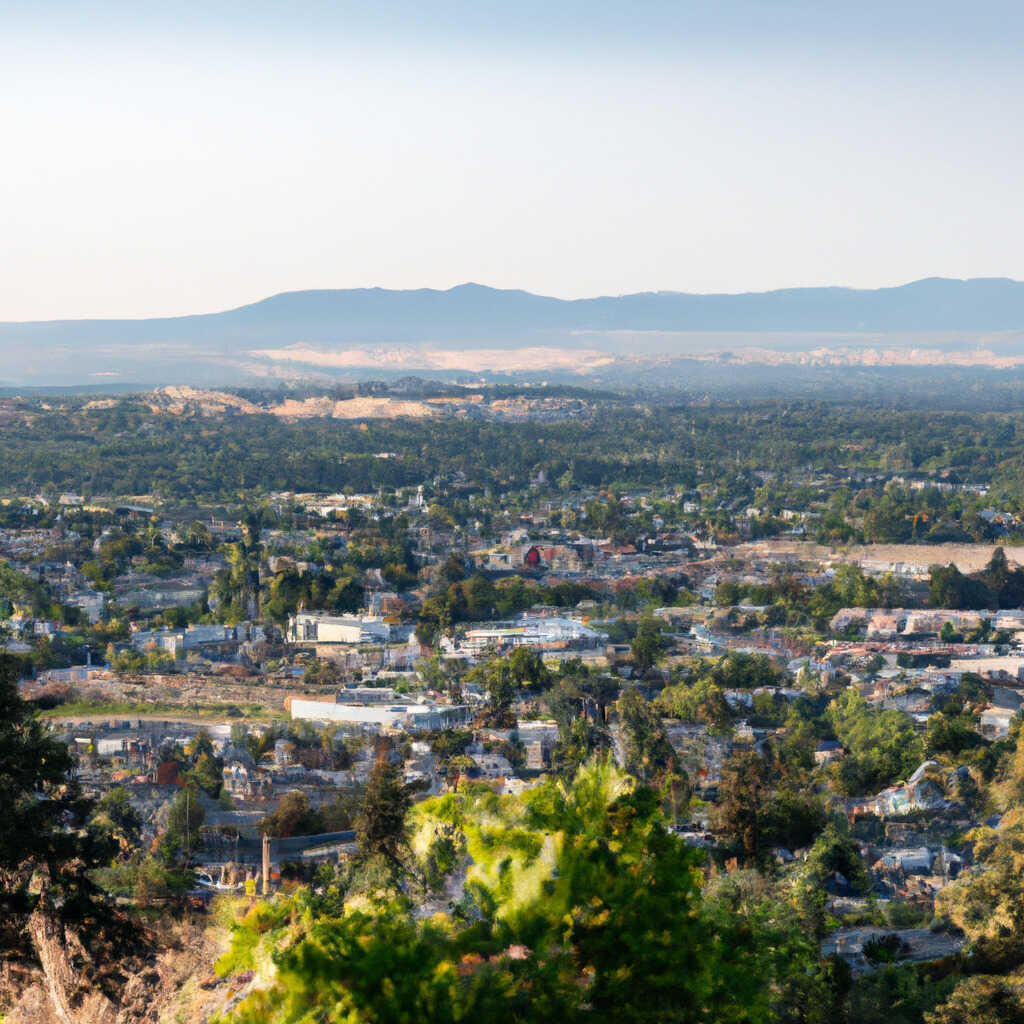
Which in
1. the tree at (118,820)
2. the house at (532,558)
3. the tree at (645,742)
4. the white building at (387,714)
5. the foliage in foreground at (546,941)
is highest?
the foliage in foreground at (546,941)

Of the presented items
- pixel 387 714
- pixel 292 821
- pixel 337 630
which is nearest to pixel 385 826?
pixel 292 821

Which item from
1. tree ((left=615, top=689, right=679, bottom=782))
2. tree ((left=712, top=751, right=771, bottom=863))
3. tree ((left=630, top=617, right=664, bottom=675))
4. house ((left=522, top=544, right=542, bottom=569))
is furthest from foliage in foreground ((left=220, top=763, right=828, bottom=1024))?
house ((left=522, top=544, right=542, bottom=569))

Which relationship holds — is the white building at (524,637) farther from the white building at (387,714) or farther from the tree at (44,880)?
the tree at (44,880)

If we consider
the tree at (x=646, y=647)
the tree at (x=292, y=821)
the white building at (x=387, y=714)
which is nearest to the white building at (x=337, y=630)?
the tree at (x=646, y=647)

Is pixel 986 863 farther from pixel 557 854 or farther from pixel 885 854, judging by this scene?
pixel 557 854

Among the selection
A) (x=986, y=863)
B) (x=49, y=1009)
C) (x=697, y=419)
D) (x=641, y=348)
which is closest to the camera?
(x=49, y=1009)

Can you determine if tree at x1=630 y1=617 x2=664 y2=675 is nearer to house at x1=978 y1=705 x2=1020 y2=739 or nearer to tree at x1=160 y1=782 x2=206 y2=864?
house at x1=978 y1=705 x2=1020 y2=739

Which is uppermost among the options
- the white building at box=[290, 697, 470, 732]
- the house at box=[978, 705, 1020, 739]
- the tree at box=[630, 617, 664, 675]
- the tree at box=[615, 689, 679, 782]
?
the tree at box=[615, 689, 679, 782]

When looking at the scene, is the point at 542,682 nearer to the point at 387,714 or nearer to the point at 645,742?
the point at 387,714

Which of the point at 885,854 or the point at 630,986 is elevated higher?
the point at 630,986

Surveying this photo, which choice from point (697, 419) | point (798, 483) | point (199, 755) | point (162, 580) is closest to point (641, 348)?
point (697, 419)

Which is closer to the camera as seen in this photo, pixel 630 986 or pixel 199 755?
pixel 630 986
